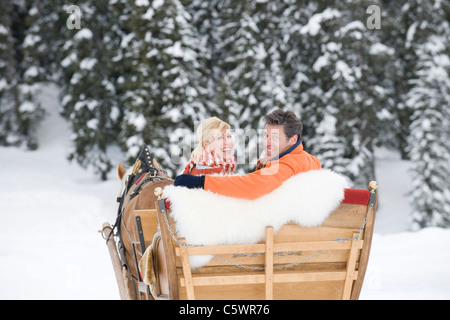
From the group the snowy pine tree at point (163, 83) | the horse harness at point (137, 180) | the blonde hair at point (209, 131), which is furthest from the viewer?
the snowy pine tree at point (163, 83)

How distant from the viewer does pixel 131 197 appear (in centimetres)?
405

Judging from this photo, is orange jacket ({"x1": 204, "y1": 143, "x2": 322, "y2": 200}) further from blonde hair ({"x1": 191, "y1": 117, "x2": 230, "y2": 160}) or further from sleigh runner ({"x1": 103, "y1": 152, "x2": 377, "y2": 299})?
blonde hair ({"x1": 191, "y1": 117, "x2": 230, "y2": 160})

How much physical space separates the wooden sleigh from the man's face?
52 centimetres

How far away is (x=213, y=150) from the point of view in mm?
3465

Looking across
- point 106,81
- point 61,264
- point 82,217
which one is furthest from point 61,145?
point 61,264

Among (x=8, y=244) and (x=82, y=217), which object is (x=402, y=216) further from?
(x=8, y=244)

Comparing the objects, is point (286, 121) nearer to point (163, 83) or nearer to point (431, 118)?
point (163, 83)

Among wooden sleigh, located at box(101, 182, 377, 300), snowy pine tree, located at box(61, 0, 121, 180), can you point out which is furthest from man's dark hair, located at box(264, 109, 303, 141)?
snowy pine tree, located at box(61, 0, 121, 180)

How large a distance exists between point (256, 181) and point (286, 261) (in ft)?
1.98

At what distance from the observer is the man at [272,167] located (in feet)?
8.77

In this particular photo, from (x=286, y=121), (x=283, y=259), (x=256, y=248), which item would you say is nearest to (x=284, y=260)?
(x=283, y=259)

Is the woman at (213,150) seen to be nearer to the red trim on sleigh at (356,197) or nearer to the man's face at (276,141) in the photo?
the man's face at (276,141)

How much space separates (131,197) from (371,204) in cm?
231

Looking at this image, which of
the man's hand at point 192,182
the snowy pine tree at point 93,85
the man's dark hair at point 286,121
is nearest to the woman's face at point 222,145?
the man's dark hair at point 286,121
